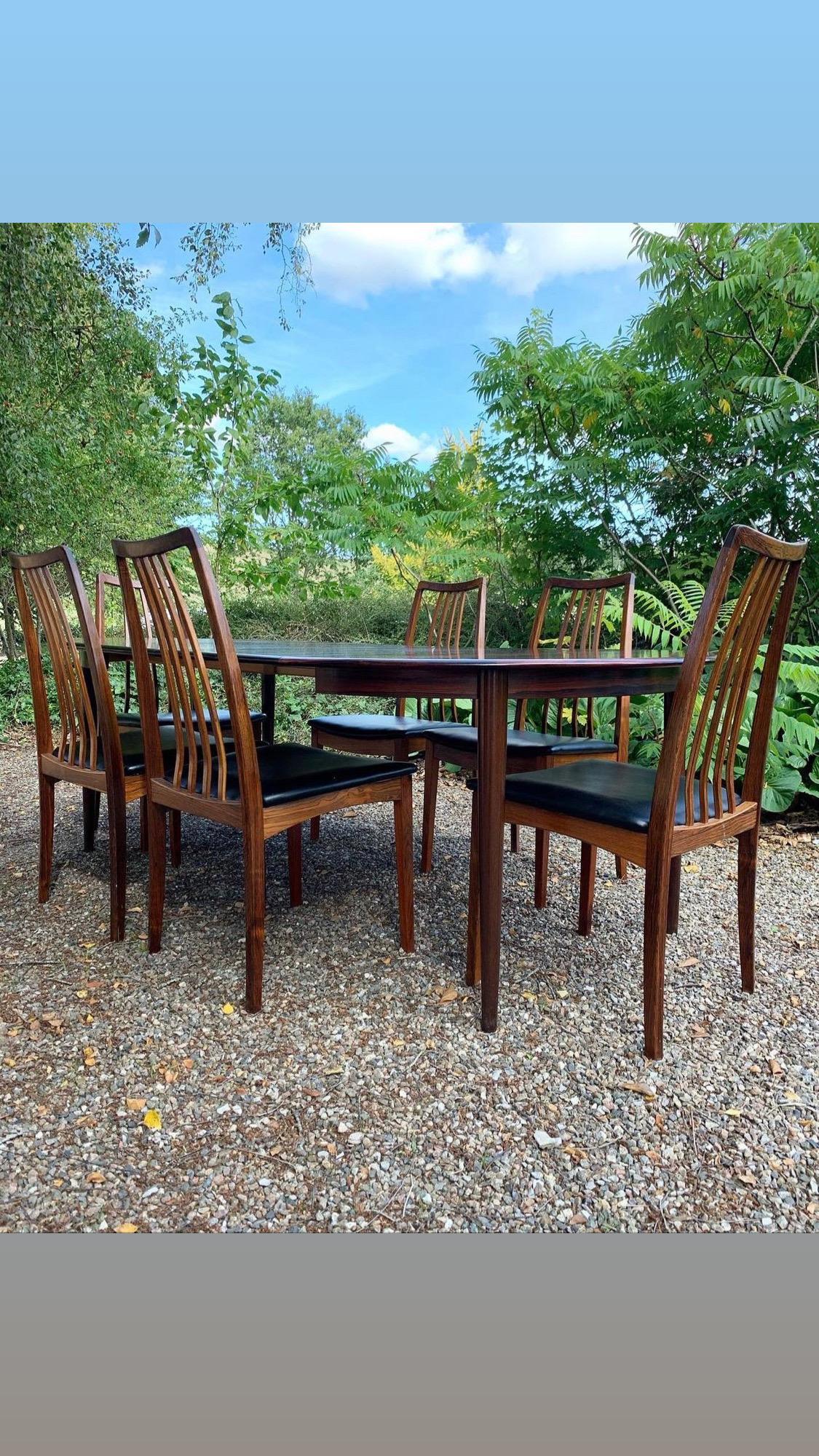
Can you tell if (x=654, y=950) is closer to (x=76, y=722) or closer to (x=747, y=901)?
(x=747, y=901)

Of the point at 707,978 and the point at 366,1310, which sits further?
the point at 707,978

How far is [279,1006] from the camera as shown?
1693 millimetres

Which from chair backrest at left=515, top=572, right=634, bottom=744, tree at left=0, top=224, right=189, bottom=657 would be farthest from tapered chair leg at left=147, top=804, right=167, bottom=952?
tree at left=0, top=224, right=189, bottom=657

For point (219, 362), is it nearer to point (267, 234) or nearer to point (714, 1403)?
point (267, 234)

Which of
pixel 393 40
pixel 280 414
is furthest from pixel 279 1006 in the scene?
pixel 280 414

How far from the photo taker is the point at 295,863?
217 centimetres

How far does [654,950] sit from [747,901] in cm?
51

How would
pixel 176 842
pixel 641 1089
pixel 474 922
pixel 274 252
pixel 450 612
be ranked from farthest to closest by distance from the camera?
pixel 274 252 → pixel 450 612 → pixel 176 842 → pixel 474 922 → pixel 641 1089

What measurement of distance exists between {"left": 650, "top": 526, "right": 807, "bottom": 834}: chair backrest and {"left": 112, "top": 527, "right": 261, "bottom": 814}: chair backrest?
2.88 ft

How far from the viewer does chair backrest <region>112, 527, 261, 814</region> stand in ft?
5.06

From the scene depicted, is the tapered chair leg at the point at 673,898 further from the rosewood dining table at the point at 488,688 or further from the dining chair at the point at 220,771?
the dining chair at the point at 220,771

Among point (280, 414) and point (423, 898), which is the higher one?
point (280, 414)

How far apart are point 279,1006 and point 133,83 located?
9.80 ft

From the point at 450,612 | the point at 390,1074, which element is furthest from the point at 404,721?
the point at 390,1074
